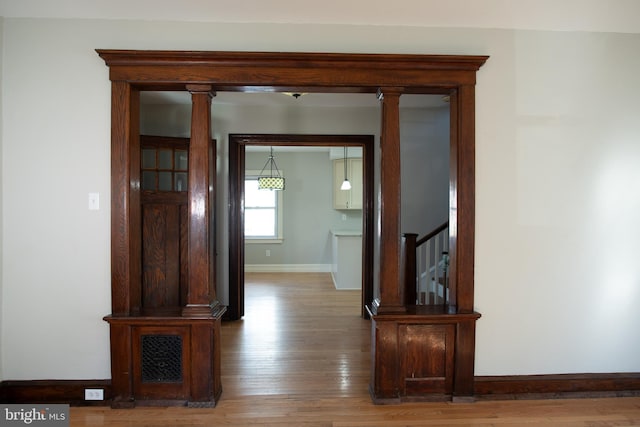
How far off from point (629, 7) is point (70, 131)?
142 inches

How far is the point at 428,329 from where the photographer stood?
2.46 meters

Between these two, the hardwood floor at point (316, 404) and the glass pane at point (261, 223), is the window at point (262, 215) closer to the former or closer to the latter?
the glass pane at point (261, 223)

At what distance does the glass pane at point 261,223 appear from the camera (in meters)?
7.71

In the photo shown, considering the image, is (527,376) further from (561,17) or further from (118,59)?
(118,59)

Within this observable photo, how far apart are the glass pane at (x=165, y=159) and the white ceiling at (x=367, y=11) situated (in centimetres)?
138

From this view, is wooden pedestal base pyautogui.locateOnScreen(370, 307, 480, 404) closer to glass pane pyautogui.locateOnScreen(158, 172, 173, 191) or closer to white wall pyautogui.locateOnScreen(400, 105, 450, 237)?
white wall pyautogui.locateOnScreen(400, 105, 450, 237)

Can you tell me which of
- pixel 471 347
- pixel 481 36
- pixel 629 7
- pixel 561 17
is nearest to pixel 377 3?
pixel 481 36

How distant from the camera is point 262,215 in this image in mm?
7727

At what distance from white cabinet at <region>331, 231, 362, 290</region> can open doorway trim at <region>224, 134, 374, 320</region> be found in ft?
5.25

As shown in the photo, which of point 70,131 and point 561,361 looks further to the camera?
point 561,361

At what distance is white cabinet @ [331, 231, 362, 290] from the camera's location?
6004mm

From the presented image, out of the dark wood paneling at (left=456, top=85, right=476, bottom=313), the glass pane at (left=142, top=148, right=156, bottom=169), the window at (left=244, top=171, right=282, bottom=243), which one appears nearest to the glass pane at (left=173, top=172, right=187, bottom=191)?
the glass pane at (left=142, top=148, right=156, bottom=169)

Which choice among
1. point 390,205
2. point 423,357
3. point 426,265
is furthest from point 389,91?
point 426,265

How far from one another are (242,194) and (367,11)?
8.37ft
